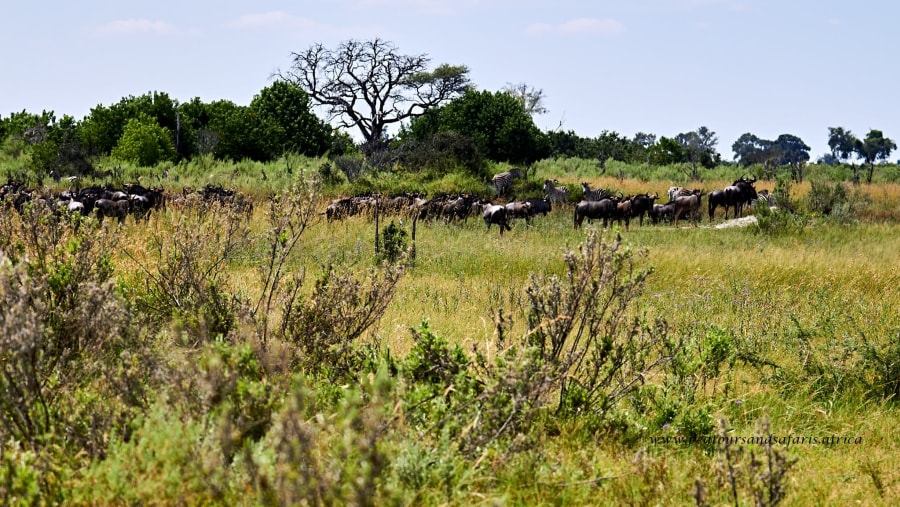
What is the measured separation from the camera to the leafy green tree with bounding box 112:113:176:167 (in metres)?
34.4

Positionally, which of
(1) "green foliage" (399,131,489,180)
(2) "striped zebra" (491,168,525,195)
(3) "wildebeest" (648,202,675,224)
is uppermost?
(1) "green foliage" (399,131,489,180)

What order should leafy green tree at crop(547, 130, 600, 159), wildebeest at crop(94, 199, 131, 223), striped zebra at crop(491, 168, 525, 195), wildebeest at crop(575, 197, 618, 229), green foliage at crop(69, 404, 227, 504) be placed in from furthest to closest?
leafy green tree at crop(547, 130, 600, 159)
striped zebra at crop(491, 168, 525, 195)
wildebeest at crop(575, 197, 618, 229)
wildebeest at crop(94, 199, 131, 223)
green foliage at crop(69, 404, 227, 504)

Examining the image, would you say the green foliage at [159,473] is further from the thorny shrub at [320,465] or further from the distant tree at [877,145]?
the distant tree at [877,145]

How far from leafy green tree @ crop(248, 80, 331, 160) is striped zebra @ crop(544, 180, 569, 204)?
20.1m

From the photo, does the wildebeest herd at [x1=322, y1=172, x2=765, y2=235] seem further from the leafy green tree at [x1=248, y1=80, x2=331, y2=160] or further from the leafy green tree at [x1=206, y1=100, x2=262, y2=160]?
the leafy green tree at [x1=248, y1=80, x2=331, y2=160]

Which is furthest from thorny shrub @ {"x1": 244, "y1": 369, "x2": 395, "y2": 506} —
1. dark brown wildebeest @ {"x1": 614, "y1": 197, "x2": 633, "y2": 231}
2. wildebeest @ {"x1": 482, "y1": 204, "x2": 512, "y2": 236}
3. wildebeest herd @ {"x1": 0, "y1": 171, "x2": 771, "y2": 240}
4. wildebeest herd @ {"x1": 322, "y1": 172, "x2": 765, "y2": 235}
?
dark brown wildebeest @ {"x1": 614, "y1": 197, "x2": 633, "y2": 231}

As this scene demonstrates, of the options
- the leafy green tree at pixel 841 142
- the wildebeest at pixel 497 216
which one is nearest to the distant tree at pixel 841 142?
the leafy green tree at pixel 841 142

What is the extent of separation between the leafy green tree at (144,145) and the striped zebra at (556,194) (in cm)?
1907

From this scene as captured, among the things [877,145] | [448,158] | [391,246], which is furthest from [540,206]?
[877,145]

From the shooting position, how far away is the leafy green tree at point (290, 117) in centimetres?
4397

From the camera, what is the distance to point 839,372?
5.70 m

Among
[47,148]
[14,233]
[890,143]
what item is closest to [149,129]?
[47,148]

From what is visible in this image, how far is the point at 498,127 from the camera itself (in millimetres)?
45125

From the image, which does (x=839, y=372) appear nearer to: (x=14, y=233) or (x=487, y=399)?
(x=487, y=399)
